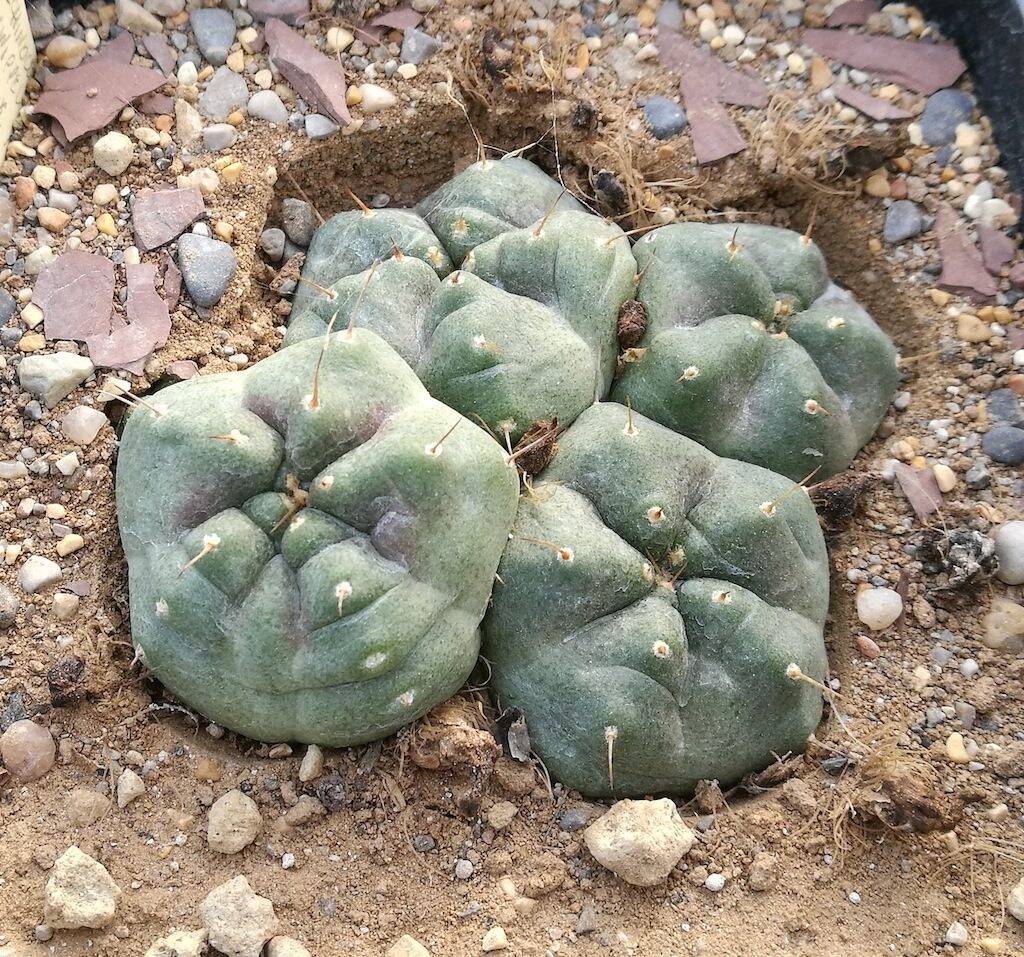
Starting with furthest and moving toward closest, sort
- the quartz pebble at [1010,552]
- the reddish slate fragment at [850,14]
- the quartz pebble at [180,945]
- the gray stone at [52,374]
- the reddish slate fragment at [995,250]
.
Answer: the reddish slate fragment at [850,14] → the reddish slate fragment at [995,250] → the quartz pebble at [1010,552] → the gray stone at [52,374] → the quartz pebble at [180,945]

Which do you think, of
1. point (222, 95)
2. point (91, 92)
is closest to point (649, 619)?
point (222, 95)

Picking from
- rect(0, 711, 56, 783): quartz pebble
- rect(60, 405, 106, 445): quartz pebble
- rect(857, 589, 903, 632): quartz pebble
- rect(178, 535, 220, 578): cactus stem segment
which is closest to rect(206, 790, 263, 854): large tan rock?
rect(0, 711, 56, 783): quartz pebble

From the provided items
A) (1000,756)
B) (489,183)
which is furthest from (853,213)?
(1000,756)

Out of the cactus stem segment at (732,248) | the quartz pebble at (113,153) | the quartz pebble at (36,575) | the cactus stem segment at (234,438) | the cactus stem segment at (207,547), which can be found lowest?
the quartz pebble at (36,575)

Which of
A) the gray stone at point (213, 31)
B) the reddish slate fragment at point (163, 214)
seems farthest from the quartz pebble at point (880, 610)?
the gray stone at point (213, 31)

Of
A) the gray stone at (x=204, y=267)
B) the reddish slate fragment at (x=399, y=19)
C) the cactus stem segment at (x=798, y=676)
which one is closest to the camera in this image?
the cactus stem segment at (x=798, y=676)

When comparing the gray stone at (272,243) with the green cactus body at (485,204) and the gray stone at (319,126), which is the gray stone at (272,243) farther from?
the green cactus body at (485,204)

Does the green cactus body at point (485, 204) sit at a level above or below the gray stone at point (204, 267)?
above

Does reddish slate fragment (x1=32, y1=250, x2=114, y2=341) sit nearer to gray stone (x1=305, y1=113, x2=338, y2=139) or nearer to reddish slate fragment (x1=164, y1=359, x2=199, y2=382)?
reddish slate fragment (x1=164, y1=359, x2=199, y2=382)
